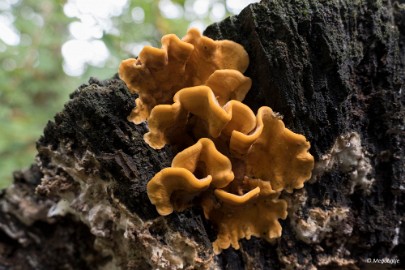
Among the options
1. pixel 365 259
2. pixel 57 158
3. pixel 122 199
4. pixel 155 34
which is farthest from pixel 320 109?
pixel 155 34

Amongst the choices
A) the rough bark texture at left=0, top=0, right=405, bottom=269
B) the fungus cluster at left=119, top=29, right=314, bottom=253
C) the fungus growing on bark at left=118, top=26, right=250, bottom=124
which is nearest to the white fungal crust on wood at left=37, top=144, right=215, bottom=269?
the rough bark texture at left=0, top=0, right=405, bottom=269

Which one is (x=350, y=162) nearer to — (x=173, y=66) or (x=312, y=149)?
(x=312, y=149)

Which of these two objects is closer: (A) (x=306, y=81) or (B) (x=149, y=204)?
(B) (x=149, y=204)

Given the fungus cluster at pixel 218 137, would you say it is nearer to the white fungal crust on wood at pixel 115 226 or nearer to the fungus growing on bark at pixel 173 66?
the fungus growing on bark at pixel 173 66

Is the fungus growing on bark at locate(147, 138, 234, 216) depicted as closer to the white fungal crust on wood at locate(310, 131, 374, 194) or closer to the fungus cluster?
the fungus cluster

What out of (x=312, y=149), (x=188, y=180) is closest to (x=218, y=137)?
(x=188, y=180)

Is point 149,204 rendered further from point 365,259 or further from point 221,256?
point 365,259

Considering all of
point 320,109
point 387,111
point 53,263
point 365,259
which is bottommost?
point 365,259

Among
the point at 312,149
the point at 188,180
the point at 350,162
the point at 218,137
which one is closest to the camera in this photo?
the point at 188,180
